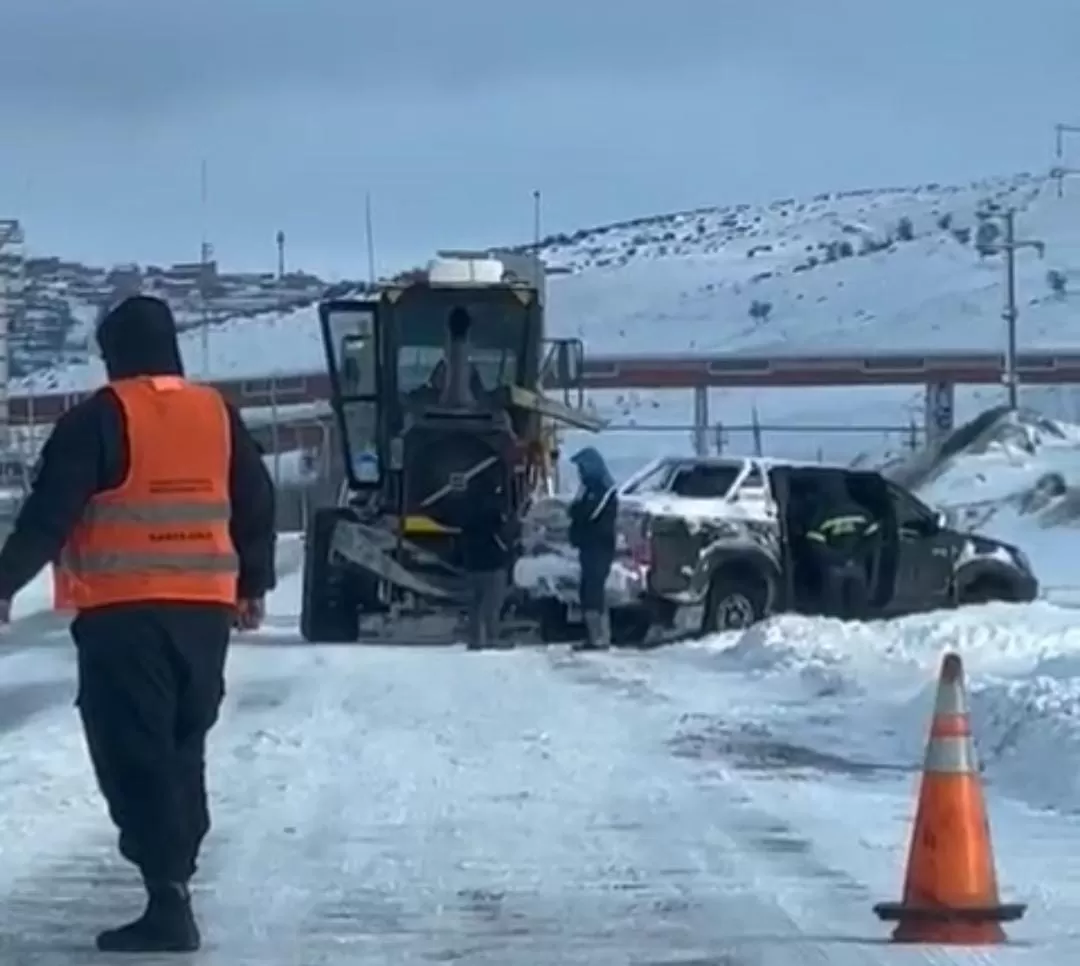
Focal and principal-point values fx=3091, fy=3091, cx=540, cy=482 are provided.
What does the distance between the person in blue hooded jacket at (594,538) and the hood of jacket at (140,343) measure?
55.2ft

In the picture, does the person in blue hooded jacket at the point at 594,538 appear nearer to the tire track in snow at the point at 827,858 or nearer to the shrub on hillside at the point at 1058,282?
the tire track in snow at the point at 827,858

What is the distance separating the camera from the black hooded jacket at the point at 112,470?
931 cm

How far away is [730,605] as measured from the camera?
90.4ft

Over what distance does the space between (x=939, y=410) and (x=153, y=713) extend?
3316 inches

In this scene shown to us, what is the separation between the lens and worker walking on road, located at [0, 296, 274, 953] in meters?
9.41

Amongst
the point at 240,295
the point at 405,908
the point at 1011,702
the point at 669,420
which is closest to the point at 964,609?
the point at 1011,702

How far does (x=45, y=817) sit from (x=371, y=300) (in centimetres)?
1657

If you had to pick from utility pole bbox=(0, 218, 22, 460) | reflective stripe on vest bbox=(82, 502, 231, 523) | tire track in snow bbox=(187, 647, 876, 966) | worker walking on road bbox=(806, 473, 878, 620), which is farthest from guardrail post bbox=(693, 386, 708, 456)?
reflective stripe on vest bbox=(82, 502, 231, 523)

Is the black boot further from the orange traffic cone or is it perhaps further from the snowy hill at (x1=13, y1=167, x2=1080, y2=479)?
the snowy hill at (x1=13, y1=167, x2=1080, y2=479)

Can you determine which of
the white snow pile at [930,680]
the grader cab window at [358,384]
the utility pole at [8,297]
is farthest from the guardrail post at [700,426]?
the white snow pile at [930,680]

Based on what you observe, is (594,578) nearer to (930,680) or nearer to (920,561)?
(920,561)

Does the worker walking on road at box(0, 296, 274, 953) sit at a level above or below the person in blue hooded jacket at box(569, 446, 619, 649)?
above

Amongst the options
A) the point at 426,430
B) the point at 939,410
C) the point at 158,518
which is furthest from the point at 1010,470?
the point at 158,518

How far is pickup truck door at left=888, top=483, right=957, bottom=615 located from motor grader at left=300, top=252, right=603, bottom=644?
10.5 ft
